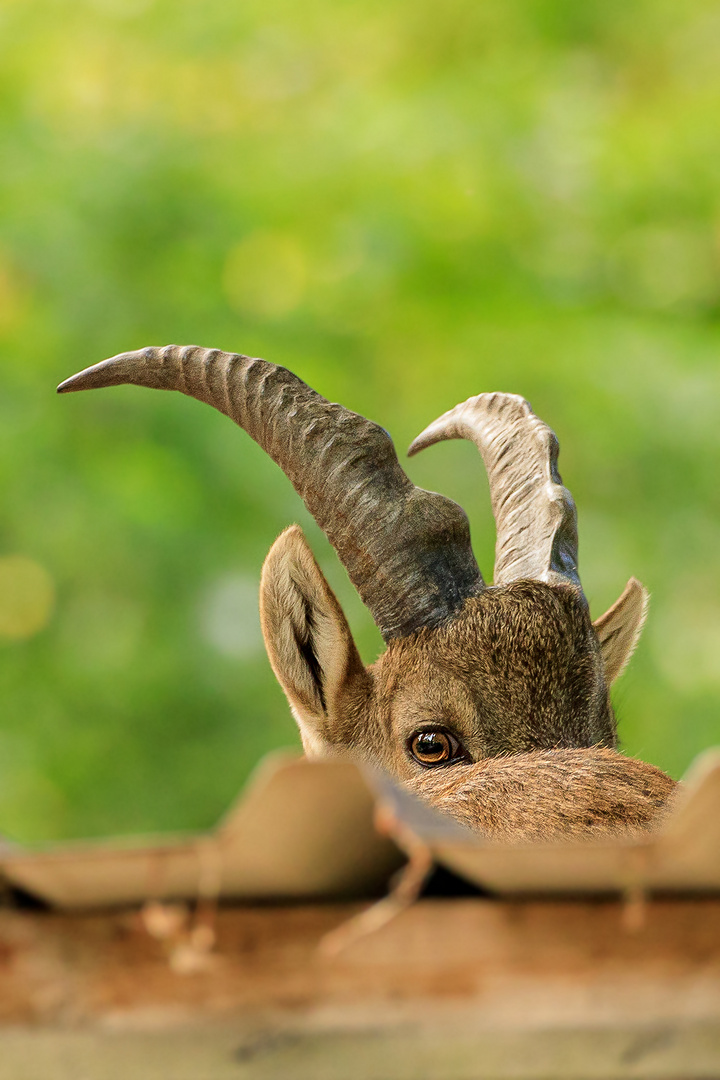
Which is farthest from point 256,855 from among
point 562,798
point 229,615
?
point 229,615

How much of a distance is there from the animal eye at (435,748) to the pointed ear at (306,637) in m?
0.39

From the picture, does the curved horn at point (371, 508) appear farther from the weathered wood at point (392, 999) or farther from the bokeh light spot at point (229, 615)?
the bokeh light spot at point (229, 615)

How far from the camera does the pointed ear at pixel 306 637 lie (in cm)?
426

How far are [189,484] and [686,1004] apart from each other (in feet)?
32.0

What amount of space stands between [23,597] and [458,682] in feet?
27.5

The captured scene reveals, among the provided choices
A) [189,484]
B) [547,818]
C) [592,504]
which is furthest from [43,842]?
[547,818]

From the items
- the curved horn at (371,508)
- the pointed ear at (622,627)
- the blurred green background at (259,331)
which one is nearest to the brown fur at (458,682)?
the curved horn at (371,508)

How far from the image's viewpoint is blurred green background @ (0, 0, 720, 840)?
1086 cm

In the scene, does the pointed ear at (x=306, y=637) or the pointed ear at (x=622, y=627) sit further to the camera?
the pointed ear at (x=622, y=627)

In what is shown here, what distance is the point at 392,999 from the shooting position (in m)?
1.31

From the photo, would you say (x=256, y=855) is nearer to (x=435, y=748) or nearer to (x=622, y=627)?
(x=435, y=748)

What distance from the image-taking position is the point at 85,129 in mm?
11375

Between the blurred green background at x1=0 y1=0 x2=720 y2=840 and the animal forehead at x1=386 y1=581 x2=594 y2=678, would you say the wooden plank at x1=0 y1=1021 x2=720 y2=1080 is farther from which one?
the blurred green background at x1=0 y1=0 x2=720 y2=840

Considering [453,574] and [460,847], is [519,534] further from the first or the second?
[460,847]
